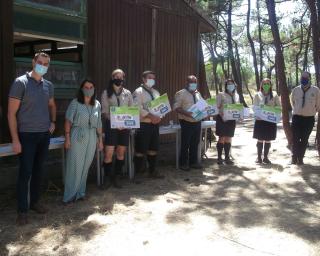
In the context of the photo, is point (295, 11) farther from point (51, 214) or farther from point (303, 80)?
point (51, 214)

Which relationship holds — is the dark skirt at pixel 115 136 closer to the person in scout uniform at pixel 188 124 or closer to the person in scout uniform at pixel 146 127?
the person in scout uniform at pixel 146 127

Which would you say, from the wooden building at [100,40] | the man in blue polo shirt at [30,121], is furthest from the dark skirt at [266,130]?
the man in blue polo shirt at [30,121]

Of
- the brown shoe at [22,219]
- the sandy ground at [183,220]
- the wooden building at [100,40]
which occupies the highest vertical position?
the wooden building at [100,40]

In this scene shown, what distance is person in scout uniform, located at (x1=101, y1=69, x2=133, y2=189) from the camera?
7.08m

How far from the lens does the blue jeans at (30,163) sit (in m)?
5.34

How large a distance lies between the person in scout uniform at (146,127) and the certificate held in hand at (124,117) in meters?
0.41

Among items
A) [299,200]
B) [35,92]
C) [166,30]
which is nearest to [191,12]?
[166,30]

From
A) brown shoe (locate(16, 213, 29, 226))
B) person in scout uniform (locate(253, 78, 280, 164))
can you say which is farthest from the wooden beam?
brown shoe (locate(16, 213, 29, 226))

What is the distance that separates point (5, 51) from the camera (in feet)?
21.9

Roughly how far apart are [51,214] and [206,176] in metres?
3.49

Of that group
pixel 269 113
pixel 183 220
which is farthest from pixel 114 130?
pixel 269 113

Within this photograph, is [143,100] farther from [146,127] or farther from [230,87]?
[230,87]

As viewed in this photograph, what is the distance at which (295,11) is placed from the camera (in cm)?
2545

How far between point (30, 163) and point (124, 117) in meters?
2.05
